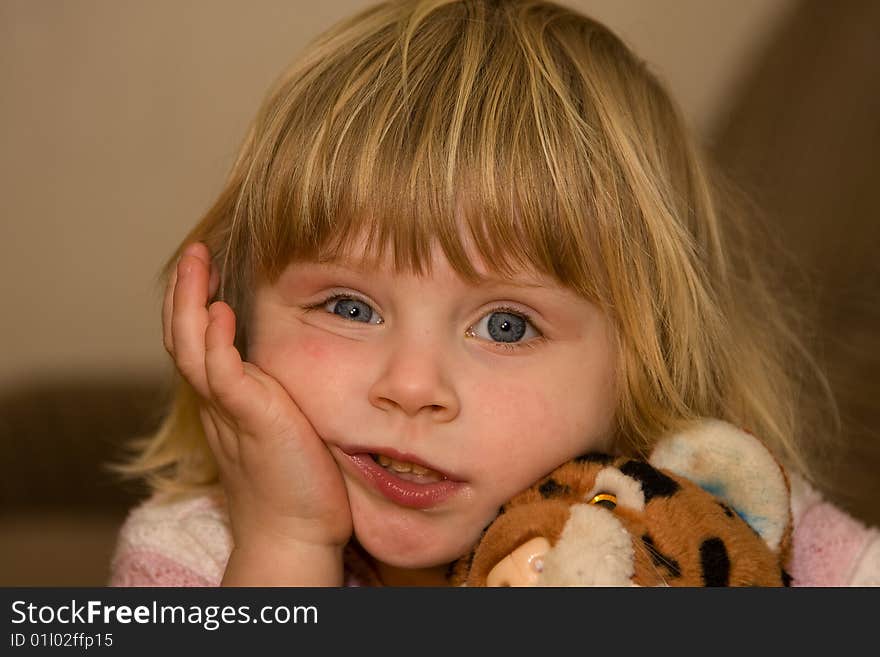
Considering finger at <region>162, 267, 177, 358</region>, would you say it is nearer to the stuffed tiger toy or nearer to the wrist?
the wrist

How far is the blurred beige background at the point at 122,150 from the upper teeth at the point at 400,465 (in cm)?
67

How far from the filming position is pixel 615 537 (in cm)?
83

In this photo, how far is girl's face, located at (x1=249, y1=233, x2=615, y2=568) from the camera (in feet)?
3.13

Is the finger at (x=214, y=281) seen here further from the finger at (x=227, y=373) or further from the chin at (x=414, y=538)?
the chin at (x=414, y=538)

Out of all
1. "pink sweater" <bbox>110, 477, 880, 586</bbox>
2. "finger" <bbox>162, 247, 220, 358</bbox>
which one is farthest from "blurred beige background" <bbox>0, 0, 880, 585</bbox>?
"finger" <bbox>162, 247, 220, 358</bbox>

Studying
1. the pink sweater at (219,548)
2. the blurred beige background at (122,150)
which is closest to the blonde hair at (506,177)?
the pink sweater at (219,548)

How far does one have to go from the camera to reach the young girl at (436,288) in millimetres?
954

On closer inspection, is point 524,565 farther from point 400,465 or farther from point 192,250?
point 192,250

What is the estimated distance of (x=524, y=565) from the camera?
0.86 m

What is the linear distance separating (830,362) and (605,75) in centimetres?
52

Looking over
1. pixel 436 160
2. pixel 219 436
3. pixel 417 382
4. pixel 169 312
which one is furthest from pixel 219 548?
pixel 436 160

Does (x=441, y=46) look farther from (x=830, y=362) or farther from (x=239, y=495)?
(x=830, y=362)

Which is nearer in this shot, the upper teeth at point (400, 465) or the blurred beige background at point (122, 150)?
the upper teeth at point (400, 465)
